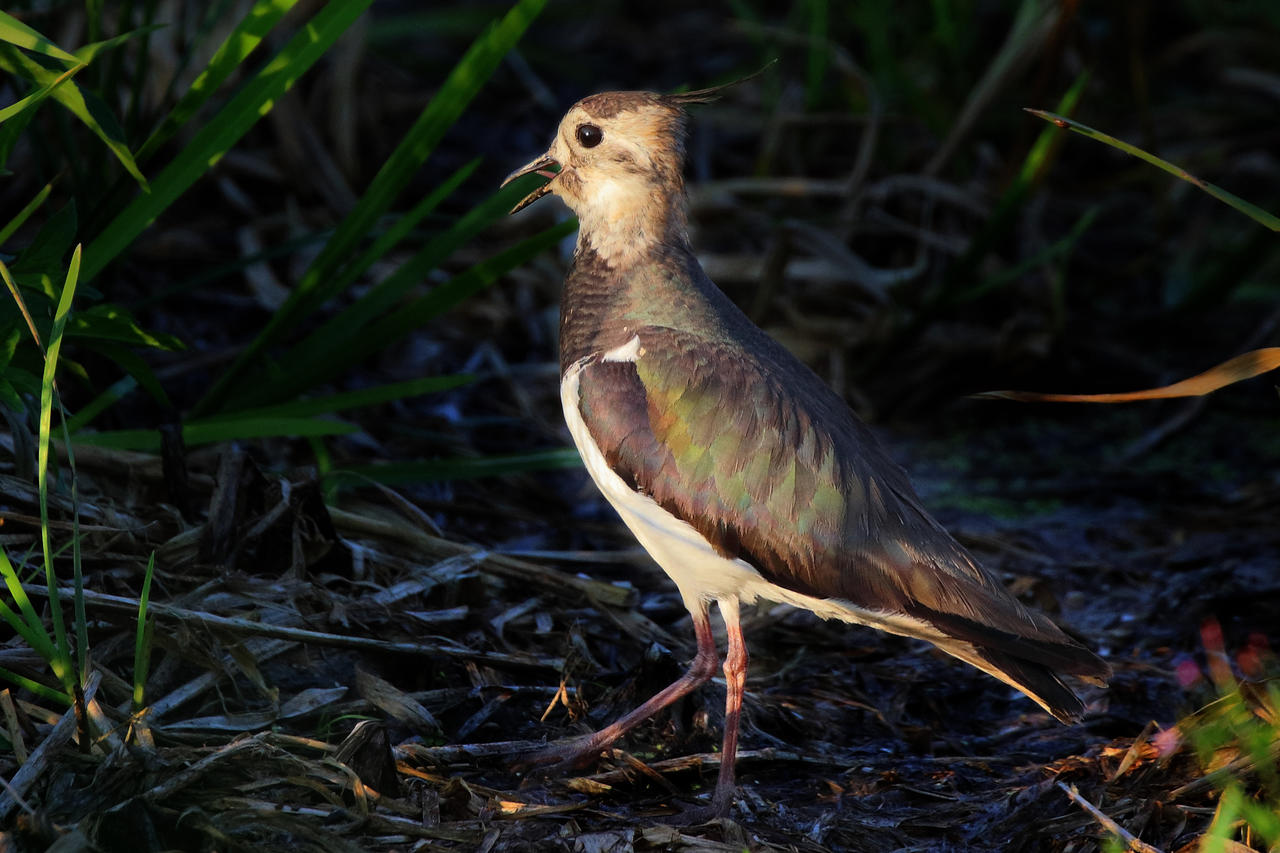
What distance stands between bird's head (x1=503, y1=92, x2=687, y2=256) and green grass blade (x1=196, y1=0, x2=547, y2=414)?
12.2 inches

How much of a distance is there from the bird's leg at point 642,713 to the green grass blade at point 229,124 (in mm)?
1717

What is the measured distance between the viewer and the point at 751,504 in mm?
3240

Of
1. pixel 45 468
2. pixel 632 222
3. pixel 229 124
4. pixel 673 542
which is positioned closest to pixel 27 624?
pixel 45 468

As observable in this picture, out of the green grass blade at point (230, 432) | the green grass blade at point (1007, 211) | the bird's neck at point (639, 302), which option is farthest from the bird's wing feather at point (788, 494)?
the green grass blade at point (1007, 211)

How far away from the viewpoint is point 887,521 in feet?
10.7

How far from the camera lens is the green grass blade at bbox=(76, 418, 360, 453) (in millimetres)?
3672

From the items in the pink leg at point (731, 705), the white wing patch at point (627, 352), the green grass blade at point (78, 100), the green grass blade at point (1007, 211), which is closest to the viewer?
the green grass blade at point (78, 100)

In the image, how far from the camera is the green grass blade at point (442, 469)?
13.2 ft

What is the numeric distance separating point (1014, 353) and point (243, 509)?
337cm

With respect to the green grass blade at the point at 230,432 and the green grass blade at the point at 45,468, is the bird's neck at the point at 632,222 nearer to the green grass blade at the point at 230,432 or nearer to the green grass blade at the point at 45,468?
the green grass blade at the point at 230,432

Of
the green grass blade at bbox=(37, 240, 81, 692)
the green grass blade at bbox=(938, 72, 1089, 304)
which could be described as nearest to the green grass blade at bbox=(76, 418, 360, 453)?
the green grass blade at bbox=(37, 240, 81, 692)

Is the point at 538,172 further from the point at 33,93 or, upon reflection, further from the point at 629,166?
the point at 33,93

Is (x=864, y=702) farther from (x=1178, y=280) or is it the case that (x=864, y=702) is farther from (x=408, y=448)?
(x=1178, y=280)

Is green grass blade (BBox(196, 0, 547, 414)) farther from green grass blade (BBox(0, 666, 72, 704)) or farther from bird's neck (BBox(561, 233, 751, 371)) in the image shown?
green grass blade (BBox(0, 666, 72, 704))
